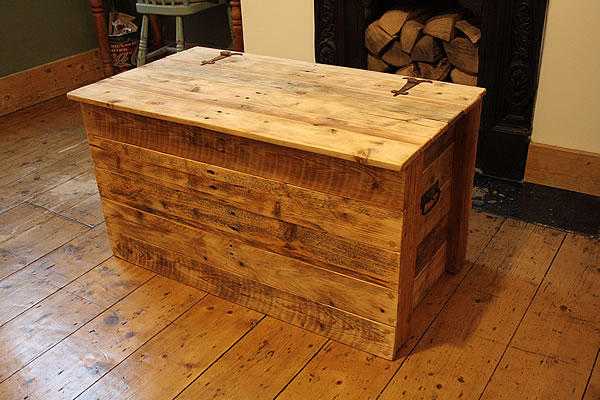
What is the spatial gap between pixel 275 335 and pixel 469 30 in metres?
1.34

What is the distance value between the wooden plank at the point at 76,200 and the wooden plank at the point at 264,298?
0.34 m

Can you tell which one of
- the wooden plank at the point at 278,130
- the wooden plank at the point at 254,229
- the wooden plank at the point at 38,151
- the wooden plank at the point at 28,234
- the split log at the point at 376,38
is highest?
the wooden plank at the point at 278,130

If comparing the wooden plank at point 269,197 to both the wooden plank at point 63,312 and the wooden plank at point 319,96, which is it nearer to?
the wooden plank at point 319,96

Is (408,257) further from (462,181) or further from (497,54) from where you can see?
(497,54)

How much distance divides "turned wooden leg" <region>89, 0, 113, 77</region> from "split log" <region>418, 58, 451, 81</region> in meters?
1.86

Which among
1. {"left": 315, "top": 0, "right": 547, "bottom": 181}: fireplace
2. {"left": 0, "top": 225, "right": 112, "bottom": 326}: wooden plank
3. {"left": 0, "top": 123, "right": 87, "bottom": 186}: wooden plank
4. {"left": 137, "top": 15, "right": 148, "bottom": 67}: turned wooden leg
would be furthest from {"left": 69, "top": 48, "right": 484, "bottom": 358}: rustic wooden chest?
{"left": 137, "top": 15, "right": 148, "bottom": 67}: turned wooden leg

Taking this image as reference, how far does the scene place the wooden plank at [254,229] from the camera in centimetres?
154

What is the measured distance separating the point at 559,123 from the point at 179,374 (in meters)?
1.52

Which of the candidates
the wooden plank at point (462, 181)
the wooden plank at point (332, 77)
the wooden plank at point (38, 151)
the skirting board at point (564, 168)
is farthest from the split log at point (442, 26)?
the wooden plank at point (38, 151)

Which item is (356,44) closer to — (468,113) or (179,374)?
(468,113)

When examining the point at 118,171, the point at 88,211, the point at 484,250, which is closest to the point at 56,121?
the point at 88,211

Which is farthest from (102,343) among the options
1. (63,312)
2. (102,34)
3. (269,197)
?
(102,34)

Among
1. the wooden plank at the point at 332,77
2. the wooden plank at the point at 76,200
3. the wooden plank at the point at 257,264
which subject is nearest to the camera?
the wooden plank at the point at 257,264

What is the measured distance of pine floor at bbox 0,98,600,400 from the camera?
1.55 m
